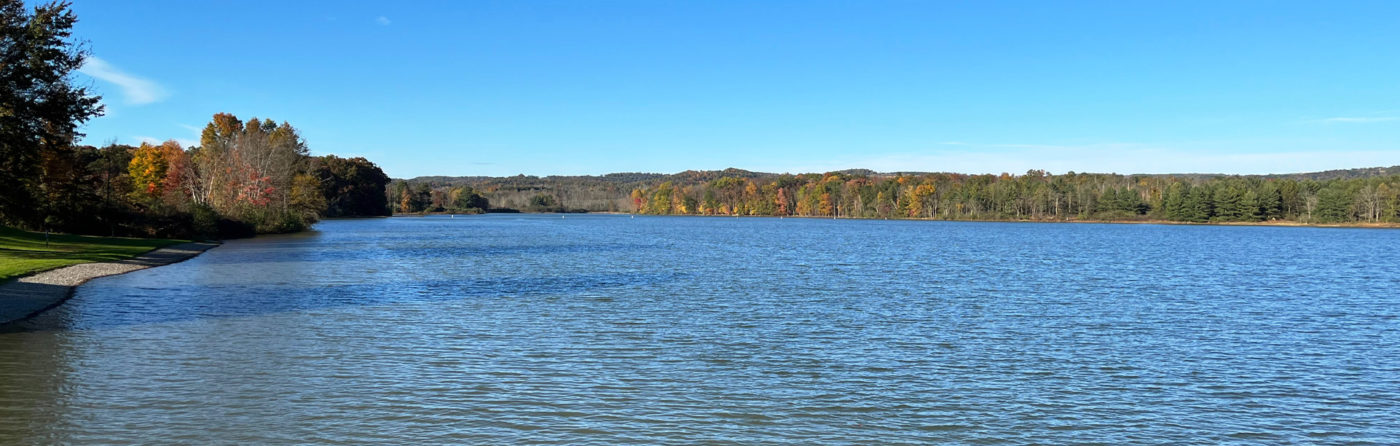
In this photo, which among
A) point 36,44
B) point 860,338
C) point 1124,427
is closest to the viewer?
point 1124,427

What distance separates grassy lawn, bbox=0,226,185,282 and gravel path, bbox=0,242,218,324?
0.40 metres

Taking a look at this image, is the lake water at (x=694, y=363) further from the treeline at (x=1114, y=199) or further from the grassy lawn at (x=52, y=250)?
the treeline at (x=1114, y=199)

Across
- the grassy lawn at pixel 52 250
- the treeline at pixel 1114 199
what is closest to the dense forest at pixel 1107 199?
the treeline at pixel 1114 199

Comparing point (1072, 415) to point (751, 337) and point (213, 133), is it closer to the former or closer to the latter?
point (751, 337)

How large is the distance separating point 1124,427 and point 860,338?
21.9 feet

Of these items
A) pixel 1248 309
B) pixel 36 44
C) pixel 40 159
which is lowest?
pixel 1248 309

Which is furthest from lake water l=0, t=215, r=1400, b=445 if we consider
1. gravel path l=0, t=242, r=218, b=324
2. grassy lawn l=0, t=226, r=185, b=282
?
grassy lawn l=0, t=226, r=185, b=282

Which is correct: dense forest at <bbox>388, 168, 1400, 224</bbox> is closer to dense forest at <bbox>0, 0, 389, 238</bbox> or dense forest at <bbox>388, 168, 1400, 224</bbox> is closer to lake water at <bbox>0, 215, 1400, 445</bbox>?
dense forest at <bbox>0, 0, 389, 238</bbox>

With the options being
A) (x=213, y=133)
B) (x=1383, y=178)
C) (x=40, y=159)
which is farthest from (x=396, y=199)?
(x=1383, y=178)

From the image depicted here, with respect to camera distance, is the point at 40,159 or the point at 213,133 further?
the point at 213,133

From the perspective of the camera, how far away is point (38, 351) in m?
13.6

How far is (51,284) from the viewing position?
22516mm

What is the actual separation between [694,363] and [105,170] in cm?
5559

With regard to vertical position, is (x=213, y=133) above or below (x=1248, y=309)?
above
